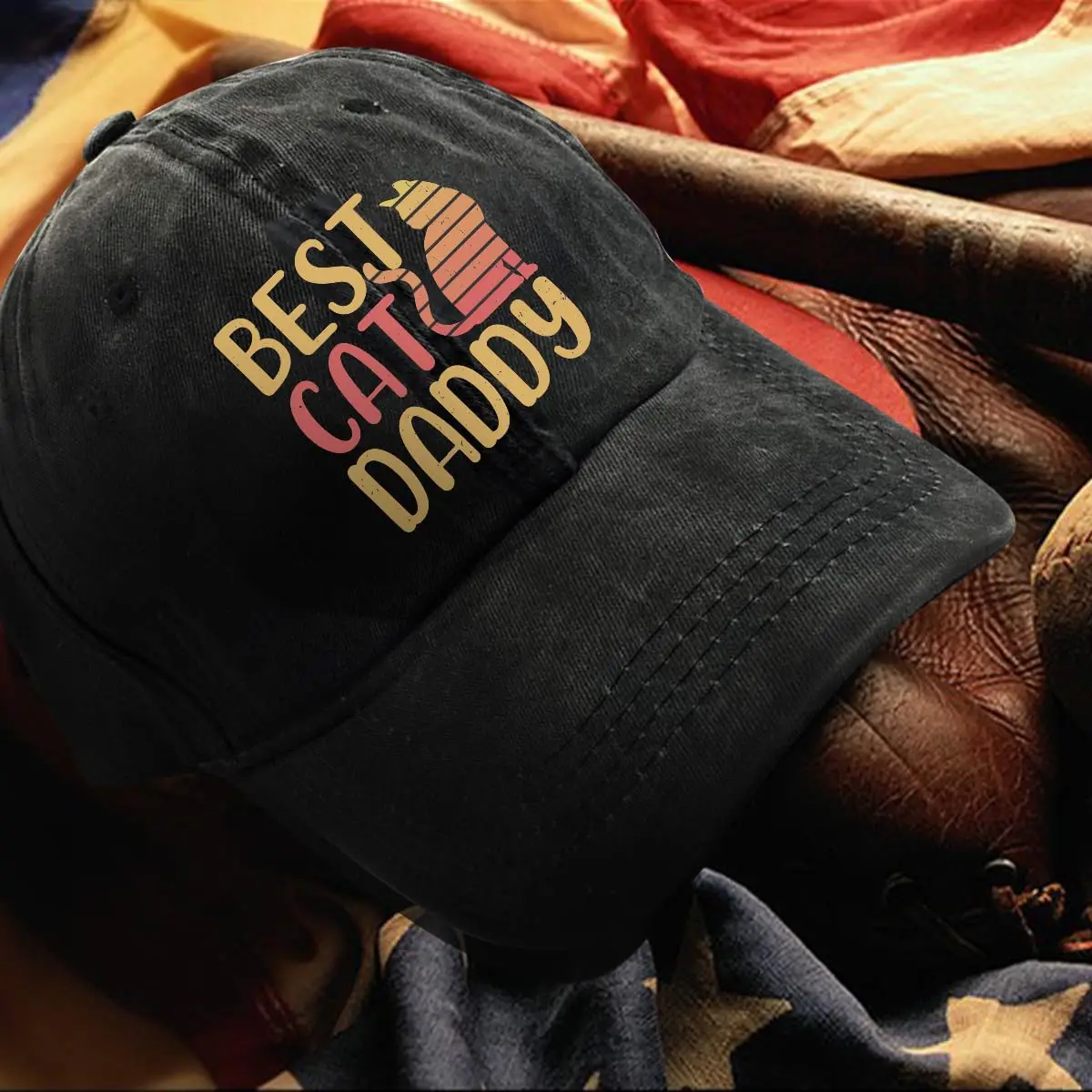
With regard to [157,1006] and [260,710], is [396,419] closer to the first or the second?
[260,710]

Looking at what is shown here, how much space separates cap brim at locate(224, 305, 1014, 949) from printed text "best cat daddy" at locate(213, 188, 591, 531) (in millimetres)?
45

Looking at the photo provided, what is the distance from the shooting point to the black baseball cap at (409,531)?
501mm

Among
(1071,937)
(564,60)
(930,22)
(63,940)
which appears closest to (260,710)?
(63,940)

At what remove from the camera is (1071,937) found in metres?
0.60

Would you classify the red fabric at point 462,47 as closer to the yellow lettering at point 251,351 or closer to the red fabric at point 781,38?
the red fabric at point 781,38

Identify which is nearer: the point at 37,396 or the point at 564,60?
the point at 37,396

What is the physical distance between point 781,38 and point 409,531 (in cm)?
61

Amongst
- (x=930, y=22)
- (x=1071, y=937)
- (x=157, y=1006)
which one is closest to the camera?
(x=157, y=1006)

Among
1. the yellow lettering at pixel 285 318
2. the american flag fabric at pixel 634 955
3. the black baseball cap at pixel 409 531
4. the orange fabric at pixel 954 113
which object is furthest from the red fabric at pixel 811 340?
the yellow lettering at pixel 285 318

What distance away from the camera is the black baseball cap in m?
0.50

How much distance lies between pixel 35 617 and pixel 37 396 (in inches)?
3.9

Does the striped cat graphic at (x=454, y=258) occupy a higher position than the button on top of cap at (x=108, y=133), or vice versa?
the button on top of cap at (x=108, y=133)

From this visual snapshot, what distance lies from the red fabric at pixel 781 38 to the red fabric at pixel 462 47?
0.19ft

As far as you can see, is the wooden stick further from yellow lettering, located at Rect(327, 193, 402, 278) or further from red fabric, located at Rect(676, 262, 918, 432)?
yellow lettering, located at Rect(327, 193, 402, 278)
